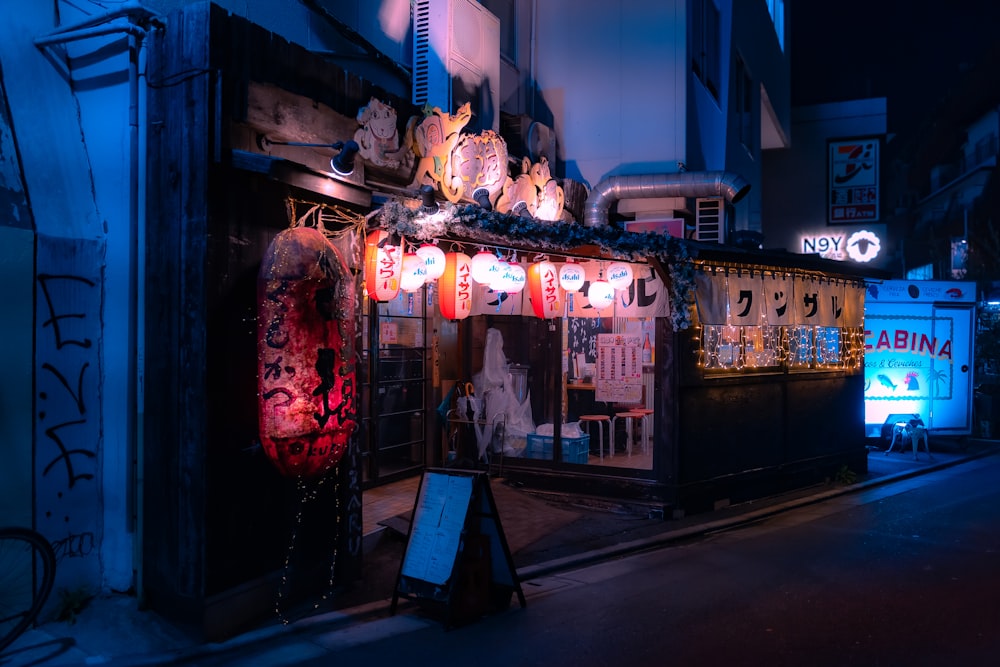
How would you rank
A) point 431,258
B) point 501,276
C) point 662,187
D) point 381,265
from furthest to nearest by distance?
point 662,187
point 501,276
point 431,258
point 381,265

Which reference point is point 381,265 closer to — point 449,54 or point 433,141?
point 433,141

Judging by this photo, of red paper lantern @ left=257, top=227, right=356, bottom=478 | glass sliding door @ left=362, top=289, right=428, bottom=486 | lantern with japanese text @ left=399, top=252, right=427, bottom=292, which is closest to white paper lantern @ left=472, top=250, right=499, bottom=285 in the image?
lantern with japanese text @ left=399, top=252, right=427, bottom=292

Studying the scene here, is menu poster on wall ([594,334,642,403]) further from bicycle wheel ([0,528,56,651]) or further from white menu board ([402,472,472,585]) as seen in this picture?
bicycle wheel ([0,528,56,651])

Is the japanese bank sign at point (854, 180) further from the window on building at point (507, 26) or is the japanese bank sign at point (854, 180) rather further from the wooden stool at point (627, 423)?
the wooden stool at point (627, 423)

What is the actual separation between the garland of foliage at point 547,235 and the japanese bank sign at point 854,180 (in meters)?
19.2

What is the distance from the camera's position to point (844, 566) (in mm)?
9867

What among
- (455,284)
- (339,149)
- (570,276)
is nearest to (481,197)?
(455,284)

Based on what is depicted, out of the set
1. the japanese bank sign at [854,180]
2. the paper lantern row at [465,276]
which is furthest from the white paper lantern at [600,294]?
the japanese bank sign at [854,180]

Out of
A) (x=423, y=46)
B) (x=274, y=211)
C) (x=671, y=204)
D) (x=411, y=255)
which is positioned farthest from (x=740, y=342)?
(x=274, y=211)

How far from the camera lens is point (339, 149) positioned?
875 cm

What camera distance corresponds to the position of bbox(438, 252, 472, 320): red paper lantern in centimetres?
1156

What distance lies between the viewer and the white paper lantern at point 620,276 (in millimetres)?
12891

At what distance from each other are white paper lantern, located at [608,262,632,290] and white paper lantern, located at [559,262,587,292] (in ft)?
1.70

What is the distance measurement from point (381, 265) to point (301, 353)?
252 centimetres
